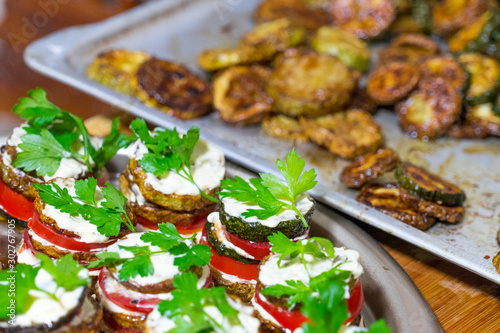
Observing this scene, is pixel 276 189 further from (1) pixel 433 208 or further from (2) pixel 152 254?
(1) pixel 433 208

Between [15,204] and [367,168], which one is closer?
[15,204]

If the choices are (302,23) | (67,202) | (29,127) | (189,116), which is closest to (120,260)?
(67,202)

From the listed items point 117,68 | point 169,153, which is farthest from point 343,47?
point 169,153

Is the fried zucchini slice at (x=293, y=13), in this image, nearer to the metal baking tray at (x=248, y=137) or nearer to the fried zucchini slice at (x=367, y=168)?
the metal baking tray at (x=248, y=137)

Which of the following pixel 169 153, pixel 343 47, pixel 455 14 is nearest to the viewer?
pixel 169 153

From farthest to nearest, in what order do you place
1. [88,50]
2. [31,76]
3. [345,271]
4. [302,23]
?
1. [31,76]
2. [302,23]
3. [88,50]
4. [345,271]

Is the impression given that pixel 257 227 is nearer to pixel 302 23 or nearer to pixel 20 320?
pixel 20 320
